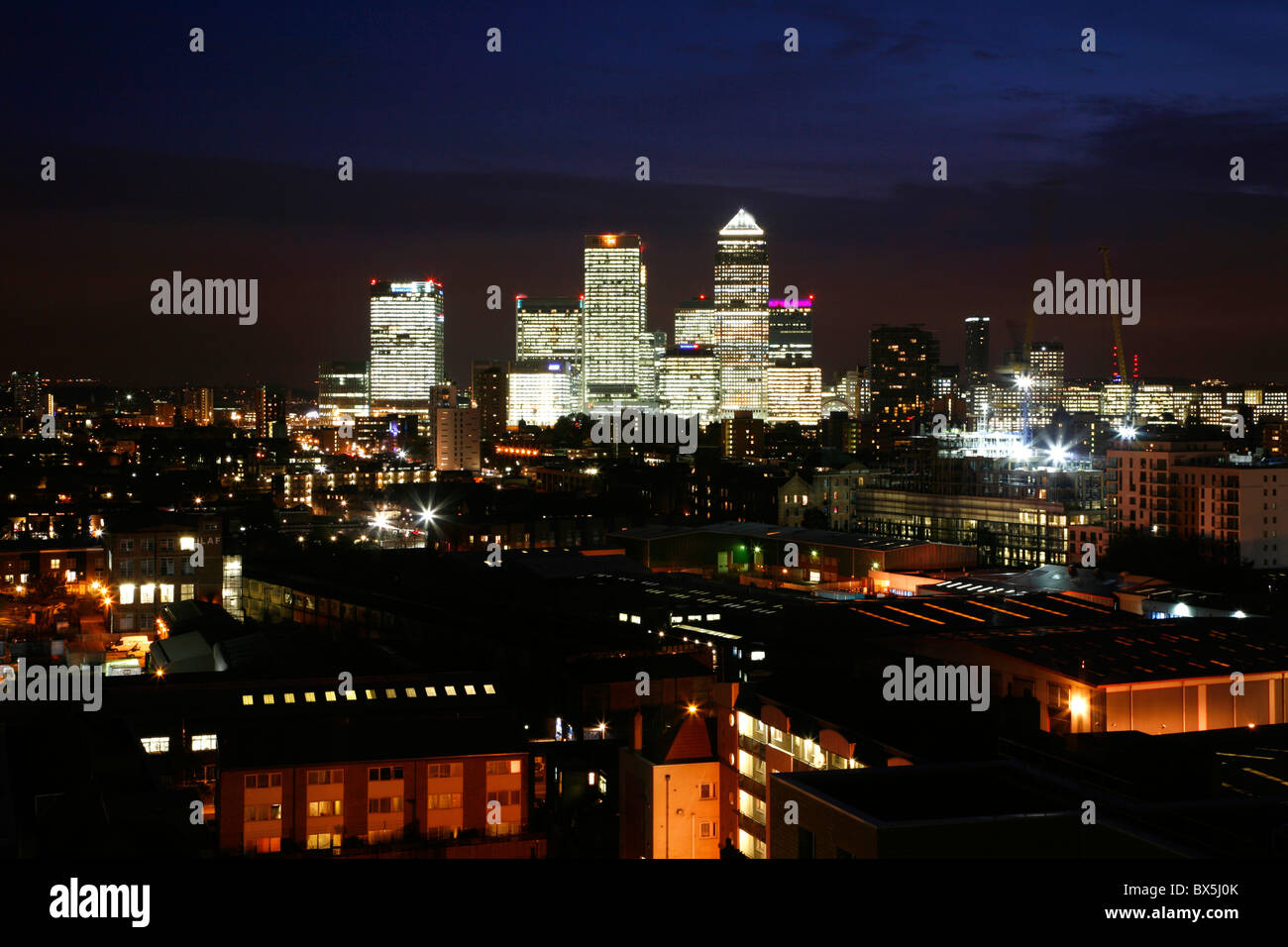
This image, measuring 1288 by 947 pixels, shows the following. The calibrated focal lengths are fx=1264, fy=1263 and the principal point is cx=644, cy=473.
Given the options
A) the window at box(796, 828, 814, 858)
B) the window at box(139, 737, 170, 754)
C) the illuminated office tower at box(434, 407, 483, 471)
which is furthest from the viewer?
the illuminated office tower at box(434, 407, 483, 471)

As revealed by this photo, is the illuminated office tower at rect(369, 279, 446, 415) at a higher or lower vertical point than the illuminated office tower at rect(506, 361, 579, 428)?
higher

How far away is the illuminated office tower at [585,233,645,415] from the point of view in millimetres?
81062

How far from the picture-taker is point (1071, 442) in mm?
47094

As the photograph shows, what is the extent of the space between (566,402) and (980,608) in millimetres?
68879

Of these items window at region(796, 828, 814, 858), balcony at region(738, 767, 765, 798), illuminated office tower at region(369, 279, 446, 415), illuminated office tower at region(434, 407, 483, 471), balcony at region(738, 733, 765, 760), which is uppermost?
illuminated office tower at region(369, 279, 446, 415)

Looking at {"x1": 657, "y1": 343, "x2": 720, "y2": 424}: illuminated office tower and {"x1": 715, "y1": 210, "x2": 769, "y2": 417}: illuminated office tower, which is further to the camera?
{"x1": 715, "y1": 210, "x2": 769, "y2": 417}: illuminated office tower

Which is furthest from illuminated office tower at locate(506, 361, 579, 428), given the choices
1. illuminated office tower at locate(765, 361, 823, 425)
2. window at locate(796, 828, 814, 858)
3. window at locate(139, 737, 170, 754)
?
window at locate(796, 828, 814, 858)

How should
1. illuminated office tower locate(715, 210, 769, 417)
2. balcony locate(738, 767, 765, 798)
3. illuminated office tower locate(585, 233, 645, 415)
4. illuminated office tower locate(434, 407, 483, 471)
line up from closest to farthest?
balcony locate(738, 767, 765, 798), illuminated office tower locate(434, 407, 483, 471), illuminated office tower locate(585, 233, 645, 415), illuminated office tower locate(715, 210, 769, 417)

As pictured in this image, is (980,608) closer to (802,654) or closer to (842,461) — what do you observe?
(802,654)

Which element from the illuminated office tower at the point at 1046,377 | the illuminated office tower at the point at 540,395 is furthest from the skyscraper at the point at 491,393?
the illuminated office tower at the point at 1046,377

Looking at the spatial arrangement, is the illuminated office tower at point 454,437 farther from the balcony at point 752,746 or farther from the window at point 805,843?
the window at point 805,843

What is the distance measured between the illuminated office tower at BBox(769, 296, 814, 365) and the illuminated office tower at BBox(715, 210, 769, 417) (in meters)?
5.97

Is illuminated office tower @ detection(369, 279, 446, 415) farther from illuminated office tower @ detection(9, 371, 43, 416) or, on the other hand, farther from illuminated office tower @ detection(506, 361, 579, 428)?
illuminated office tower @ detection(9, 371, 43, 416)
